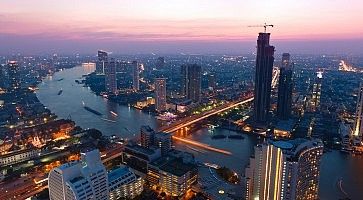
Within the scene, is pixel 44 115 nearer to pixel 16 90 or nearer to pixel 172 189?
pixel 16 90

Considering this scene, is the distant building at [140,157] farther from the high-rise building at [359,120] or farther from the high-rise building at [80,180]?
the high-rise building at [359,120]

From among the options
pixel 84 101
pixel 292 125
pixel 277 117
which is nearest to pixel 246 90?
pixel 277 117

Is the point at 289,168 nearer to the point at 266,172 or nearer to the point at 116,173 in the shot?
the point at 266,172

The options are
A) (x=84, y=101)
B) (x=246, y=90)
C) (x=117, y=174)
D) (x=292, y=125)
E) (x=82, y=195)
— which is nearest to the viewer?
(x=82, y=195)

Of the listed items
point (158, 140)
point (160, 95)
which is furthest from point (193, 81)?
point (158, 140)

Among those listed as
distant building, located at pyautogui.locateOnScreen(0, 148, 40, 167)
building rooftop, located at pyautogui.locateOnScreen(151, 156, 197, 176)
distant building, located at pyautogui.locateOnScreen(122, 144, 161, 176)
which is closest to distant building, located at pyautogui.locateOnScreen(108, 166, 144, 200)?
building rooftop, located at pyautogui.locateOnScreen(151, 156, 197, 176)

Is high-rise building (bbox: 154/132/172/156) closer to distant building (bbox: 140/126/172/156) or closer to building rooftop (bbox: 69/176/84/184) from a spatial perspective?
distant building (bbox: 140/126/172/156)

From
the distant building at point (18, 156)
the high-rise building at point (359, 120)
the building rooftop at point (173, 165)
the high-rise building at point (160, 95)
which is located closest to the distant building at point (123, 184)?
the building rooftop at point (173, 165)
